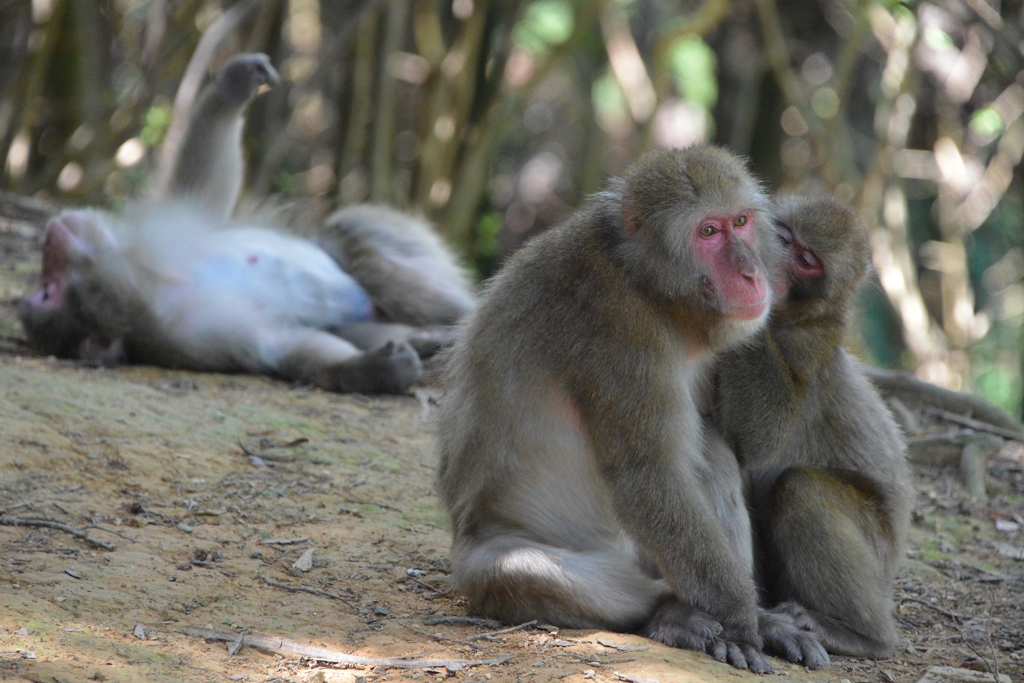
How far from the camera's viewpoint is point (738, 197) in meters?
3.02

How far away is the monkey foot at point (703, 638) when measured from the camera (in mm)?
2805

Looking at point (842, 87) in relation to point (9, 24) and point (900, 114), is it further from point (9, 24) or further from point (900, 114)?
point (9, 24)

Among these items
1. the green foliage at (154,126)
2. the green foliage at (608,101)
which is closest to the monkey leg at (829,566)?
the green foliage at (154,126)

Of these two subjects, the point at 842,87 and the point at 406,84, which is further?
the point at 406,84

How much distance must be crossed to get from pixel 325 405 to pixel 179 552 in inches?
83.3

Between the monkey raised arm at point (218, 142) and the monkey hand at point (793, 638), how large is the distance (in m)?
4.56

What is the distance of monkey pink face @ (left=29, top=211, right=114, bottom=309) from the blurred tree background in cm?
210

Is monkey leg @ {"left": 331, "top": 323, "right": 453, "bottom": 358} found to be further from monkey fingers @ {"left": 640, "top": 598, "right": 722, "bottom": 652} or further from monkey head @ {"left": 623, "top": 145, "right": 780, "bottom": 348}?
monkey fingers @ {"left": 640, "top": 598, "right": 722, "bottom": 652}

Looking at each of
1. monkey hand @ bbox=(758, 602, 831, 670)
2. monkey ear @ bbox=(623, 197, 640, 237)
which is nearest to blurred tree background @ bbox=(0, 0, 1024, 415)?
monkey ear @ bbox=(623, 197, 640, 237)

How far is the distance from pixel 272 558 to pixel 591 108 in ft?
24.5

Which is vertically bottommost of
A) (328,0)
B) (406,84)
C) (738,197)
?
(738,197)

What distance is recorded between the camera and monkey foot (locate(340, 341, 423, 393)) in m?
5.62

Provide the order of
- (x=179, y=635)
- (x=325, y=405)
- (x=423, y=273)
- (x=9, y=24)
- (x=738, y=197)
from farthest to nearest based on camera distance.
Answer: (x=9, y=24) < (x=423, y=273) < (x=325, y=405) < (x=738, y=197) < (x=179, y=635)

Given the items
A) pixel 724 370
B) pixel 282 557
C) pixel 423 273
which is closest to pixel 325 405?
pixel 423 273
